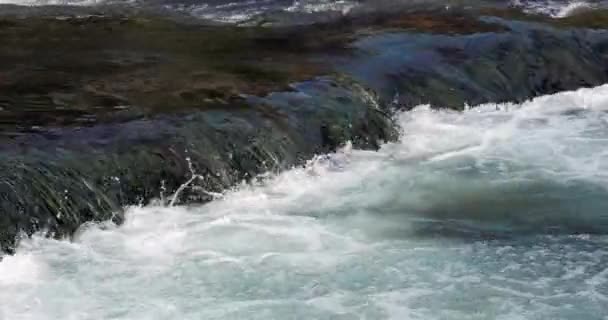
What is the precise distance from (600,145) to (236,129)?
3.99 metres

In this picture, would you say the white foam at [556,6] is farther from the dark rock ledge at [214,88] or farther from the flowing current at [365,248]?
the flowing current at [365,248]

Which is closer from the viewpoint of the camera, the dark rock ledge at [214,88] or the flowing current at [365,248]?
the flowing current at [365,248]

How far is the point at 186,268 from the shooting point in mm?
8234

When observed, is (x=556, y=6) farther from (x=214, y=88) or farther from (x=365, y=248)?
(x=365, y=248)

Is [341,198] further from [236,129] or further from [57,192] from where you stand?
[57,192]

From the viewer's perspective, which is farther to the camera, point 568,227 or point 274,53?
point 274,53

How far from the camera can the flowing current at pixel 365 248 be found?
760 cm

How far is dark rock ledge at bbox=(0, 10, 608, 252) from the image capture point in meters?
9.24

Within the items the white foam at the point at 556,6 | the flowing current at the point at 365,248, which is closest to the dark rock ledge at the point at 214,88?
the flowing current at the point at 365,248

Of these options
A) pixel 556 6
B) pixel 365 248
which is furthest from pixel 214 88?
pixel 556 6

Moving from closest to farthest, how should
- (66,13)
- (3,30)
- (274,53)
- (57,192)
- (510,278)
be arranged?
(510,278) → (57,192) → (274,53) → (3,30) → (66,13)

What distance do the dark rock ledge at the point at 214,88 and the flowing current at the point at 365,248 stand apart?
269mm

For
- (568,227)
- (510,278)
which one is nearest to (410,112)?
(568,227)

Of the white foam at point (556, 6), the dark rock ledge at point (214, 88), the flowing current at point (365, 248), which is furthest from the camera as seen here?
the white foam at point (556, 6)
